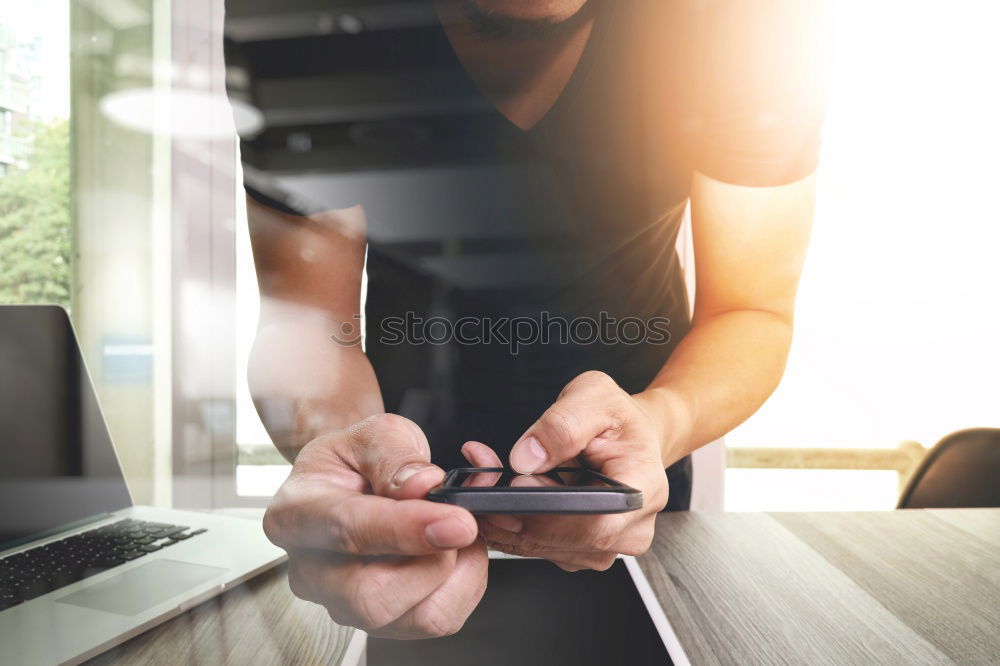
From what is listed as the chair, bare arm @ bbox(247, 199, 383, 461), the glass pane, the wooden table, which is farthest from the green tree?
the chair

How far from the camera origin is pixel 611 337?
379mm

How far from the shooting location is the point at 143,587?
0.29 metres

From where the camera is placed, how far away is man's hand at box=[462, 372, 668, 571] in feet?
0.75

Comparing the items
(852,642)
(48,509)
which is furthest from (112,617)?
(852,642)

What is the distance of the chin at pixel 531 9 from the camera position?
0.36 m

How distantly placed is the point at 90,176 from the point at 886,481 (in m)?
0.64

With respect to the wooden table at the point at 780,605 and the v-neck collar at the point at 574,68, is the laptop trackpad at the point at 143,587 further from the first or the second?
the v-neck collar at the point at 574,68

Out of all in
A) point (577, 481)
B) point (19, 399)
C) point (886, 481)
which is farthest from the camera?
point (886, 481)

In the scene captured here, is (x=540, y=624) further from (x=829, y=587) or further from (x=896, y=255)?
(x=896, y=255)

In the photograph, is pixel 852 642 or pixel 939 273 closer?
pixel 852 642

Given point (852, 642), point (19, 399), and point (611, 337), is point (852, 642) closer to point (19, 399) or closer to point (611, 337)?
point (611, 337)

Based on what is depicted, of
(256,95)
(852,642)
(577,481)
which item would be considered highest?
(256,95)

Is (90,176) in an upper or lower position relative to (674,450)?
upper

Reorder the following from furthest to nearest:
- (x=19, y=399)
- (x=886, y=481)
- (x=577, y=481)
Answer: (x=886, y=481) < (x=19, y=399) < (x=577, y=481)
